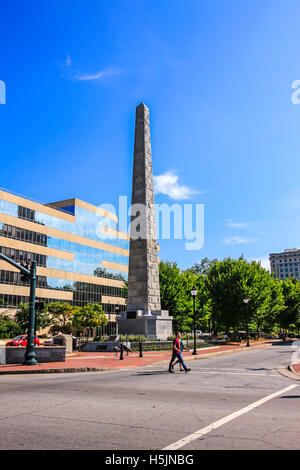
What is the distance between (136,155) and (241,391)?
25.6m

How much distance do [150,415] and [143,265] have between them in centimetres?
2430

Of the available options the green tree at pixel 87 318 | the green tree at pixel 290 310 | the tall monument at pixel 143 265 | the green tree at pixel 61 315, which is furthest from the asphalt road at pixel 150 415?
the green tree at pixel 290 310

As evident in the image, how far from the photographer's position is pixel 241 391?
11055 mm

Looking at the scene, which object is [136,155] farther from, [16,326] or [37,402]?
[16,326]

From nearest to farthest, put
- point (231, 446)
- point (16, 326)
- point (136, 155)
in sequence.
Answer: point (231, 446), point (136, 155), point (16, 326)

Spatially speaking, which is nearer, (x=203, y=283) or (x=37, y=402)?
(x=37, y=402)

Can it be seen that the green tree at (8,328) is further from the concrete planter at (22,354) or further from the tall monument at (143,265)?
the concrete planter at (22,354)

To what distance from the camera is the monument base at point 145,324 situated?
31266 millimetres

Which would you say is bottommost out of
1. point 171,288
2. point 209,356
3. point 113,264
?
point 209,356

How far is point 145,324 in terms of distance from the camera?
102 feet

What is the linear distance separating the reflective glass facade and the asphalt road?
1807 inches

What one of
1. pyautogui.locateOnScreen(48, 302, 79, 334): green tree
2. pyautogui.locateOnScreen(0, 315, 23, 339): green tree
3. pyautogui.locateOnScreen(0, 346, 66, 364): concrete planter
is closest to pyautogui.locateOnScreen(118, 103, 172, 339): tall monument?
pyautogui.locateOnScreen(0, 346, 66, 364): concrete planter
